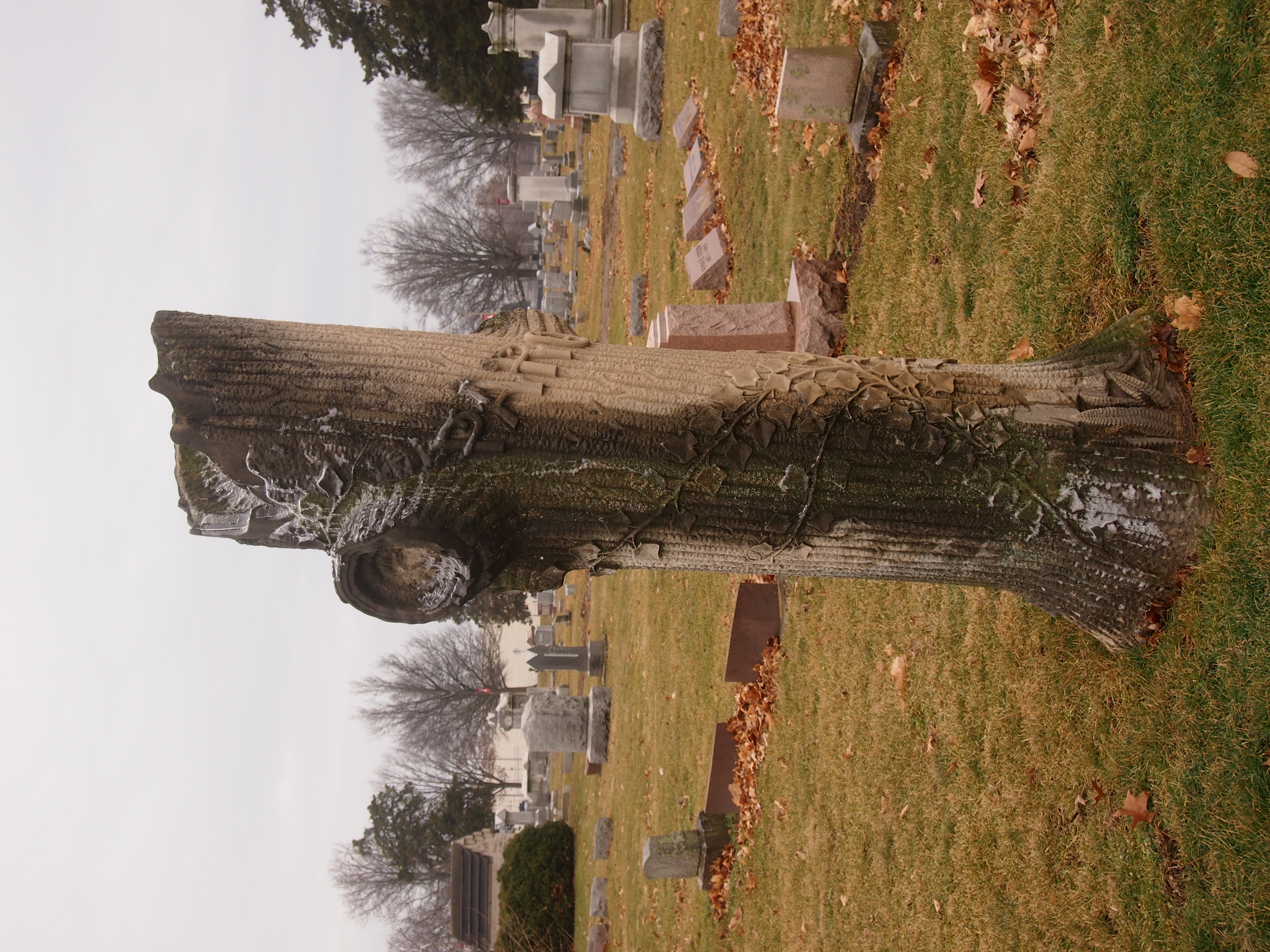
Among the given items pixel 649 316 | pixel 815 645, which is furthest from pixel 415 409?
pixel 649 316

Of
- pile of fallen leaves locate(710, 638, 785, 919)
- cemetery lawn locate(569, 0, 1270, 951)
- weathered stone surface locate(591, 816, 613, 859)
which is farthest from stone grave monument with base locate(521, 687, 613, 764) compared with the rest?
pile of fallen leaves locate(710, 638, 785, 919)

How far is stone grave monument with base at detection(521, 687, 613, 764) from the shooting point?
12250mm

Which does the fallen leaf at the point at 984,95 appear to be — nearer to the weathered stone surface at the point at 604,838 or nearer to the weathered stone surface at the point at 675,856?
the weathered stone surface at the point at 675,856

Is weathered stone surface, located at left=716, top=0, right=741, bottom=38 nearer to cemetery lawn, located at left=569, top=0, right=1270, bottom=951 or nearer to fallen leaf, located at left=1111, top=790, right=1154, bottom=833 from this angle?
cemetery lawn, located at left=569, top=0, right=1270, bottom=951

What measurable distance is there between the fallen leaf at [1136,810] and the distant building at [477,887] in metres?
13.2

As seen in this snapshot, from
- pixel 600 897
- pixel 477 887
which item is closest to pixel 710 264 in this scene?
pixel 600 897

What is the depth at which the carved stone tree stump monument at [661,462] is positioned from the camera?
2762mm

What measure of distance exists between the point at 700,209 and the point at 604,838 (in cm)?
832

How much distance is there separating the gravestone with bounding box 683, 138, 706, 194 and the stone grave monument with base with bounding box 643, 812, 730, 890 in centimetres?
629

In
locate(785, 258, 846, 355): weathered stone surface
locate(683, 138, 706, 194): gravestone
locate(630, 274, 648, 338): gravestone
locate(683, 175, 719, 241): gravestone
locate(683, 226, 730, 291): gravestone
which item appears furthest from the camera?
locate(630, 274, 648, 338): gravestone

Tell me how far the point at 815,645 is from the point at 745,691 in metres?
1.21

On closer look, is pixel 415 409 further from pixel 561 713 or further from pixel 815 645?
pixel 561 713

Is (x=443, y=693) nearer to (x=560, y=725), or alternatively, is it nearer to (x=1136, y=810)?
(x=560, y=725)

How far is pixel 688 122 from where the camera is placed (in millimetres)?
9078
